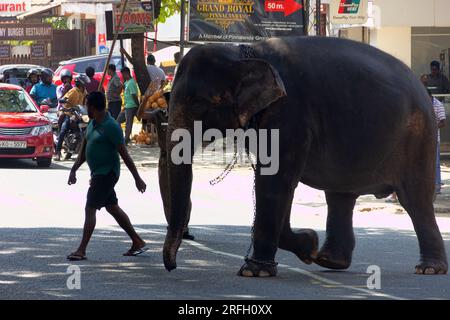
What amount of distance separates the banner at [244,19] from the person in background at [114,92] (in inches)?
200

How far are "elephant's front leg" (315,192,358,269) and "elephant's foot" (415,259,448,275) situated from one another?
68cm

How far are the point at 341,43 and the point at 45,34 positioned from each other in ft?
125

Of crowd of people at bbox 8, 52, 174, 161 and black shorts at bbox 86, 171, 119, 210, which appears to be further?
crowd of people at bbox 8, 52, 174, 161

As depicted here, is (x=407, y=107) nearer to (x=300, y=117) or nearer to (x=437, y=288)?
(x=300, y=117)

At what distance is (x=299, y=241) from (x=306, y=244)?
7 cm

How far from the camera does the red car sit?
23531 mm

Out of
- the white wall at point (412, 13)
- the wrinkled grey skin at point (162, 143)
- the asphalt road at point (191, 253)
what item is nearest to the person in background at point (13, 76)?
the white wall at point (412, 13)

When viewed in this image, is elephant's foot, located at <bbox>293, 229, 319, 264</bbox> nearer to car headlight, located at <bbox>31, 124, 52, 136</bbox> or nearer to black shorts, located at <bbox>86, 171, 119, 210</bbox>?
black shorts, located at <bbox>86, 171, 119, 210</bbox>

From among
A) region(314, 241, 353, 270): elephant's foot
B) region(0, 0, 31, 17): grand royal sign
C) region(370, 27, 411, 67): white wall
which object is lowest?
region(314, 241, 353, 270): elephant's foot

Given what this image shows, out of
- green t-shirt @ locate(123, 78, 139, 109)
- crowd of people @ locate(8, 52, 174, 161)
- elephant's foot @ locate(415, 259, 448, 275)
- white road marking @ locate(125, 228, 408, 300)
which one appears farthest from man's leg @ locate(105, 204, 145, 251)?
green t-shirt @ locate(123, 78, 139, 109)

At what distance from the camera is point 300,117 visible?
1083cm

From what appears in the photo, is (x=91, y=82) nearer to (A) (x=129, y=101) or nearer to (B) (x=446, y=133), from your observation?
(A) (x=129, y=101)
